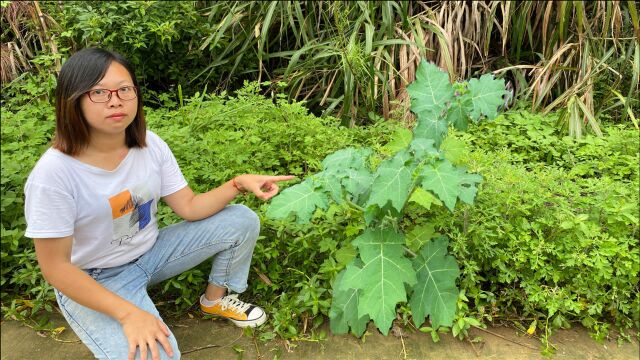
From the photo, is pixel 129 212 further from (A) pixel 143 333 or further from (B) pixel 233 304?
(B) pixel 233 304

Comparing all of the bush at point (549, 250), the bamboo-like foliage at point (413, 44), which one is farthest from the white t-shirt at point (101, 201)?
the bamboo-like foliage at point (413, 44)

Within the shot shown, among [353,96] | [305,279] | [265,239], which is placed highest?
[353,96]

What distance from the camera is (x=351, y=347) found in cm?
186

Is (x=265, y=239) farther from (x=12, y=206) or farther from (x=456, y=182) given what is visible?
(x=12, y=206)

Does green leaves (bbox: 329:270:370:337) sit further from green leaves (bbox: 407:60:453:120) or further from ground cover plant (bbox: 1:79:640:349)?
green leaves (bbox: 407:60:453:120)

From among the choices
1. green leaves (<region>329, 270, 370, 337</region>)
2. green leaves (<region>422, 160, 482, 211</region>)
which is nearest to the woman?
green leaves (<region>329, 270, 370, 337</region>)

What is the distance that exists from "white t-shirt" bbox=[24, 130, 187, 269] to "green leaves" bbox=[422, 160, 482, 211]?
911mm

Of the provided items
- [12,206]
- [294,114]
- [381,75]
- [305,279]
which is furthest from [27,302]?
[381,75]

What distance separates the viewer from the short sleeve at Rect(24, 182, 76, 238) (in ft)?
4.44

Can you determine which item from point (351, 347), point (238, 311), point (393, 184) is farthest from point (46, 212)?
point (351, 347)

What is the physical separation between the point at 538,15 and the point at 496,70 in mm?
533

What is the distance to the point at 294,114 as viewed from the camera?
2945 millimetres

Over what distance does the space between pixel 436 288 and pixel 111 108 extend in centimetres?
127

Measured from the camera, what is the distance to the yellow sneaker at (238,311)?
193 centimetres
